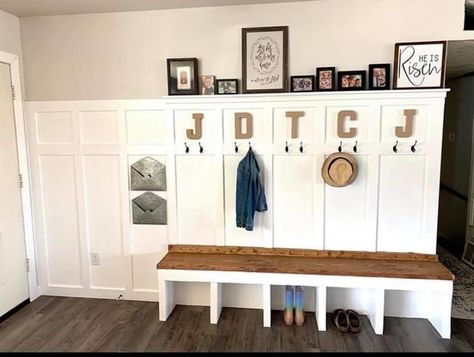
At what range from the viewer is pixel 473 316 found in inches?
109

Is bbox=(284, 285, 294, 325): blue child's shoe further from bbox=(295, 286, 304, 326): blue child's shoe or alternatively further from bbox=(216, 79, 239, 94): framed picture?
bbox=(216, 79, 239, 94): framed picture

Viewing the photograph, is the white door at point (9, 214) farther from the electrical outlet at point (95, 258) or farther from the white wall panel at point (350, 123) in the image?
the white wall panel at point (350, 123)

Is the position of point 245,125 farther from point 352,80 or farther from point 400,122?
point 400,122

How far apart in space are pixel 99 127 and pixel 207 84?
981 mm

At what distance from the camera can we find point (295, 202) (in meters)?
2.77

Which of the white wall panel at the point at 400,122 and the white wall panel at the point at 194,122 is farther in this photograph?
the white wall panel at the point at 194,122

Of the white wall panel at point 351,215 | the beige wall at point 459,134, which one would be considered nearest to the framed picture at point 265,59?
the white wall panel at point 351,215

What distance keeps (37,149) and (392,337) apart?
3.17m

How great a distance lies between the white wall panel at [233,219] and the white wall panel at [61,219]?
1.34 m

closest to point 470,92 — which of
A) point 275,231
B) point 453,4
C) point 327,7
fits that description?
point 453,4

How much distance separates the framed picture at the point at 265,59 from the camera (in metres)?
2.71

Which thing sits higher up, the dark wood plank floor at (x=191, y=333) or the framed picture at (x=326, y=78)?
the framed picture at (x=326, y=78)

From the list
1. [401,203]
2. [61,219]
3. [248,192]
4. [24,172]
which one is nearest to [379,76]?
[401,203]

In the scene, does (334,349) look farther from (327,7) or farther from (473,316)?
(327,7)
